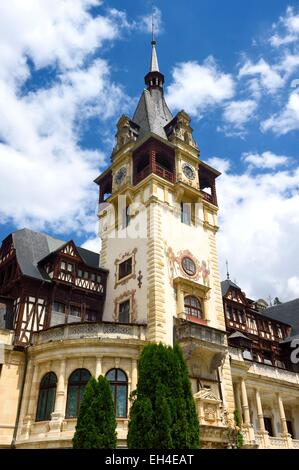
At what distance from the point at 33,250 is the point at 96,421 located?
16.4 meters

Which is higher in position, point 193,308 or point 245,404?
point 193,308

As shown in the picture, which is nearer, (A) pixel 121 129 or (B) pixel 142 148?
(B) pixel 142 148

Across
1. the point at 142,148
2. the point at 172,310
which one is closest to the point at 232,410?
the point at 172,310

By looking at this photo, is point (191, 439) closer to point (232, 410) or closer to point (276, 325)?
point (232, 410)

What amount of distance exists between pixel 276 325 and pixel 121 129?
80.1 feet

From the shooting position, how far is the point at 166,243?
30.2 meters

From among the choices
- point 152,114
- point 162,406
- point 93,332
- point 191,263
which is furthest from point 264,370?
point 152,114

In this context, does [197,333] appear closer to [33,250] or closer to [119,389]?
[119,389]

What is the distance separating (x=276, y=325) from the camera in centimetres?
4372

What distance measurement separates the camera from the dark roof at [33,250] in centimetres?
2947

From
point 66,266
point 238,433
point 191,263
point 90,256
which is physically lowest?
point 238,433

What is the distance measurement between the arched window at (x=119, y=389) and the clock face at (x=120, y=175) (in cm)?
1665

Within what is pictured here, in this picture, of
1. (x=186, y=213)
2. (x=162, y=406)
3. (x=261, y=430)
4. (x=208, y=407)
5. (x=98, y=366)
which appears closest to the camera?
(x=162, y=406)

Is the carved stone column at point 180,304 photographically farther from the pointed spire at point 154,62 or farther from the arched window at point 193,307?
the pointed spire at point 154,62
